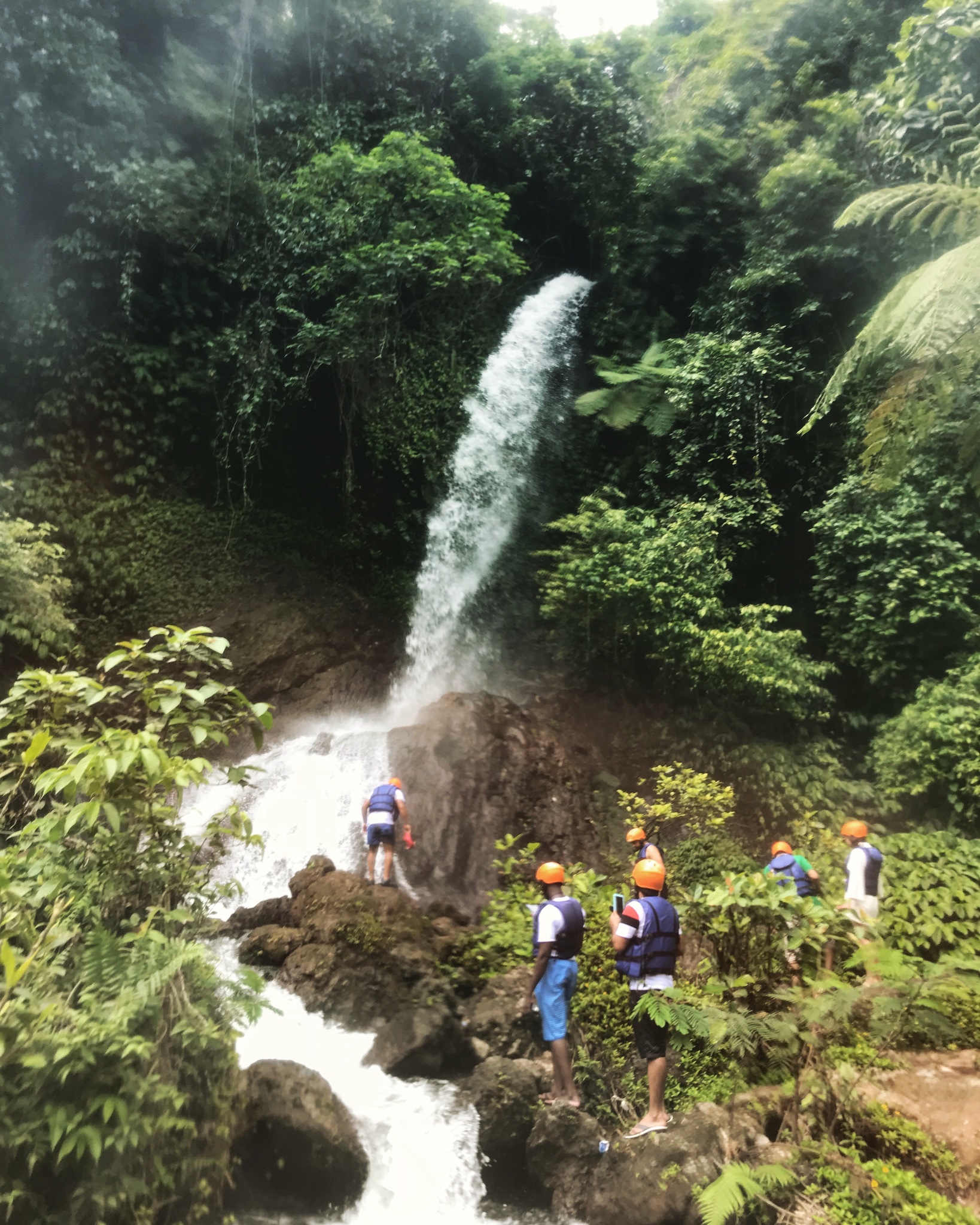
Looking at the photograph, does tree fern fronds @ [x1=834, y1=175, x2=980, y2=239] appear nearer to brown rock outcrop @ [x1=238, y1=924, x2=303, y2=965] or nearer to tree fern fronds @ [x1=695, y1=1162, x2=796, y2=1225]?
tree fern fronds @ [x1=695, y1=1162, x2=796, y2=1225]

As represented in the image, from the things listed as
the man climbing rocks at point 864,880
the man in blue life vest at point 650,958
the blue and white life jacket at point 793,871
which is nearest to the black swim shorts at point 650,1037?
the man in blue life vest at point 650,958

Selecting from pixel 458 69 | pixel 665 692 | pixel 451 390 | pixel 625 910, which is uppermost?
pixel 458 69

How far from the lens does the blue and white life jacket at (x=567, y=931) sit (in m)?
4.81

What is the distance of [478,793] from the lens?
30.3ft

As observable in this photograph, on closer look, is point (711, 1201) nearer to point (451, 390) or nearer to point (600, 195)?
point (451, 390)

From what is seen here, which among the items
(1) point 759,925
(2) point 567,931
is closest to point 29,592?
(2) point 567,931

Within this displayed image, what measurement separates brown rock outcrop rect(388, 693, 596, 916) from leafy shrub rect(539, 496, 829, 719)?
1816 mm

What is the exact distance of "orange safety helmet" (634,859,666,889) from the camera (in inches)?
179

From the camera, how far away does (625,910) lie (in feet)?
14.9

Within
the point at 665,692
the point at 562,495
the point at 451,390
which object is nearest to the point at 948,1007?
the point at 665,692

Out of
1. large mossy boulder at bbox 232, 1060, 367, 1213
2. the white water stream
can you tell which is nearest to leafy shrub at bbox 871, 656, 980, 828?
the white water stream

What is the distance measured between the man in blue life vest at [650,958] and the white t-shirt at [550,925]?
1.36ft

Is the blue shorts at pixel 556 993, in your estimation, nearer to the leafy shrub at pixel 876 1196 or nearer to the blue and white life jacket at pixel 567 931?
the blue and white life jacket at pixel 567 931

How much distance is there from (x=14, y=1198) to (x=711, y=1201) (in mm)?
2838
